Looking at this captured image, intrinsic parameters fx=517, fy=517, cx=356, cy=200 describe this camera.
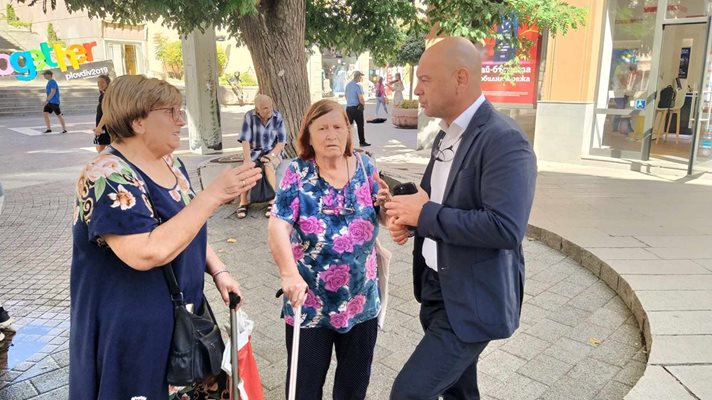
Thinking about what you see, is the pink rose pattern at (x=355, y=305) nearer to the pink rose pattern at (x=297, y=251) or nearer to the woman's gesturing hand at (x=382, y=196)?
the pink rose pattern at (x=297, y=251)

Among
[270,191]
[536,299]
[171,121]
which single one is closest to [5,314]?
[171,121]

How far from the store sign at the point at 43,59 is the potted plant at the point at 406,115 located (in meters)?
21.8

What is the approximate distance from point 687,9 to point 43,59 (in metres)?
30.6

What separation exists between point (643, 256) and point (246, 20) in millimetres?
5113

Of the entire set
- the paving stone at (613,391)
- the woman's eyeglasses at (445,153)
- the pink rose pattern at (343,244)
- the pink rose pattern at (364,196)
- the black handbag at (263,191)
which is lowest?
the paving stone at (613,391)

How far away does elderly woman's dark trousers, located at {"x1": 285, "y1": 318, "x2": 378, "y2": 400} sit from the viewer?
235 cm

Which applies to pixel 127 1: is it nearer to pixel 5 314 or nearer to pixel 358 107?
pixel 5 314

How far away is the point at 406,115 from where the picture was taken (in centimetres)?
1714

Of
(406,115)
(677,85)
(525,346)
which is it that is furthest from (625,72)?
(406,115)

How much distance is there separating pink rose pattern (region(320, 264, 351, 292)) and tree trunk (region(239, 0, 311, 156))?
4.73 m

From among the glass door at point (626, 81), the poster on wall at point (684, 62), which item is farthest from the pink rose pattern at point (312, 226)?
the poster on wall at point (684, 62)

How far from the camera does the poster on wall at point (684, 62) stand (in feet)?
38.7

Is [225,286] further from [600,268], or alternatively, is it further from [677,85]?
[677,85]

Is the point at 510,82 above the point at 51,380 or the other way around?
above
